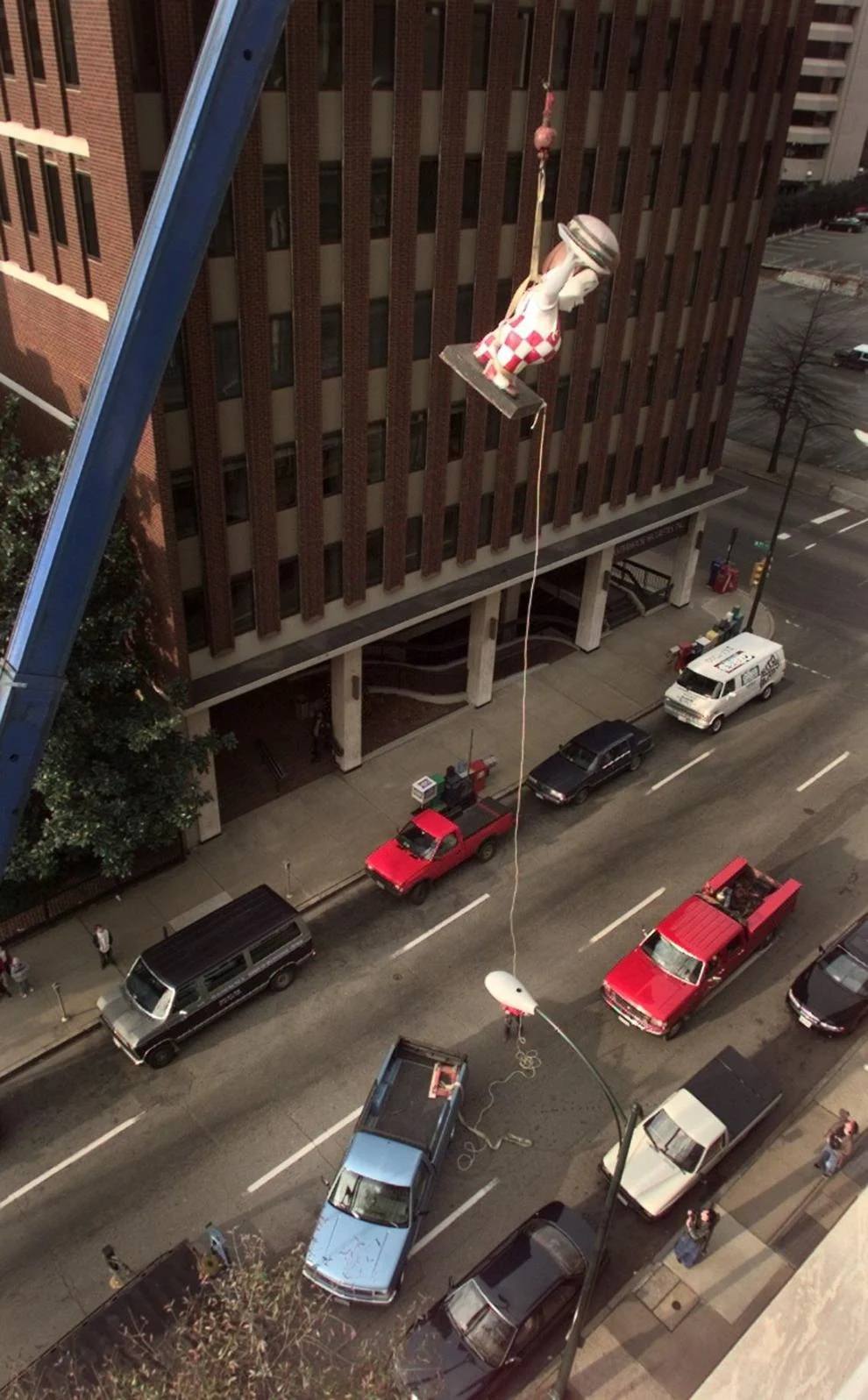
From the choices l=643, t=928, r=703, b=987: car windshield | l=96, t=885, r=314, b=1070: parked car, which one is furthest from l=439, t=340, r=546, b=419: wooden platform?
l=643, t=928, r=703, b=987: car windshield

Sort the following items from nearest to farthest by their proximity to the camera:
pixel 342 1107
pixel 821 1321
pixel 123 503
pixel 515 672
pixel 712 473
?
pixel 821 1321, pixel 342 1107, pixel 123 503, pixel 515 672, pixel 712 473

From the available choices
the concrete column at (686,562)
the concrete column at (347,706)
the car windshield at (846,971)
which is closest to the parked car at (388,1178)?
the car windshield at (846,971)

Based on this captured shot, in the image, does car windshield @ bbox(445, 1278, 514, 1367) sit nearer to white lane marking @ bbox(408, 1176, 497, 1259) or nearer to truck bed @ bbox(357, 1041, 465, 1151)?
white lane marking @ bbox(408, 1176, 497, 1259)

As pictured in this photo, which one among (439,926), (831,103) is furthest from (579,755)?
(831,103)

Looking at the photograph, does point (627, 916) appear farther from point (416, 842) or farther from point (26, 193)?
point (26, 193)

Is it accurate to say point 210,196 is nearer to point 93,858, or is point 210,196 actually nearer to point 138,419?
point 138,419

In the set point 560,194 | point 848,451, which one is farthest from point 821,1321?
point 848,451
